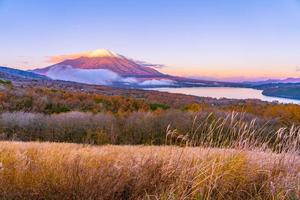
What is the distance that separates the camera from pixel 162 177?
17.8 feet

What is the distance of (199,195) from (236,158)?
3.41ft

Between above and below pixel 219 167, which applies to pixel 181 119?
below

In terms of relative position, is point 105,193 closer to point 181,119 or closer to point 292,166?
point 292,166

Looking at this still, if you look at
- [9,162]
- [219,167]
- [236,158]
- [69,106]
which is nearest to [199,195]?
[219,167]

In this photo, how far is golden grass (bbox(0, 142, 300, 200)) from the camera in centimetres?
510

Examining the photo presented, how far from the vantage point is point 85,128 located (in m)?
36.3

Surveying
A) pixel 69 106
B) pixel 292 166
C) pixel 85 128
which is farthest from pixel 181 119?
pixel 292 166

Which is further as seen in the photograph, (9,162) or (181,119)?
(181,119)

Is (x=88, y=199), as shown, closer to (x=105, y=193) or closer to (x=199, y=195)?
(x=105, y=193)

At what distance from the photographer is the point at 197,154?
585cm

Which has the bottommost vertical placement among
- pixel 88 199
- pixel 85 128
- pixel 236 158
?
pixel 85 128

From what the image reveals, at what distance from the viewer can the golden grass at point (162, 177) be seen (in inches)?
201

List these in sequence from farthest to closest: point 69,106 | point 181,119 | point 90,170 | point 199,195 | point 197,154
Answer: point 69,106 → point 181,119 → point 197,154 → point 90,170 → point 199,195

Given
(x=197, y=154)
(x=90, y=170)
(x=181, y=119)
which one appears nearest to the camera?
(x=90, y=170)
